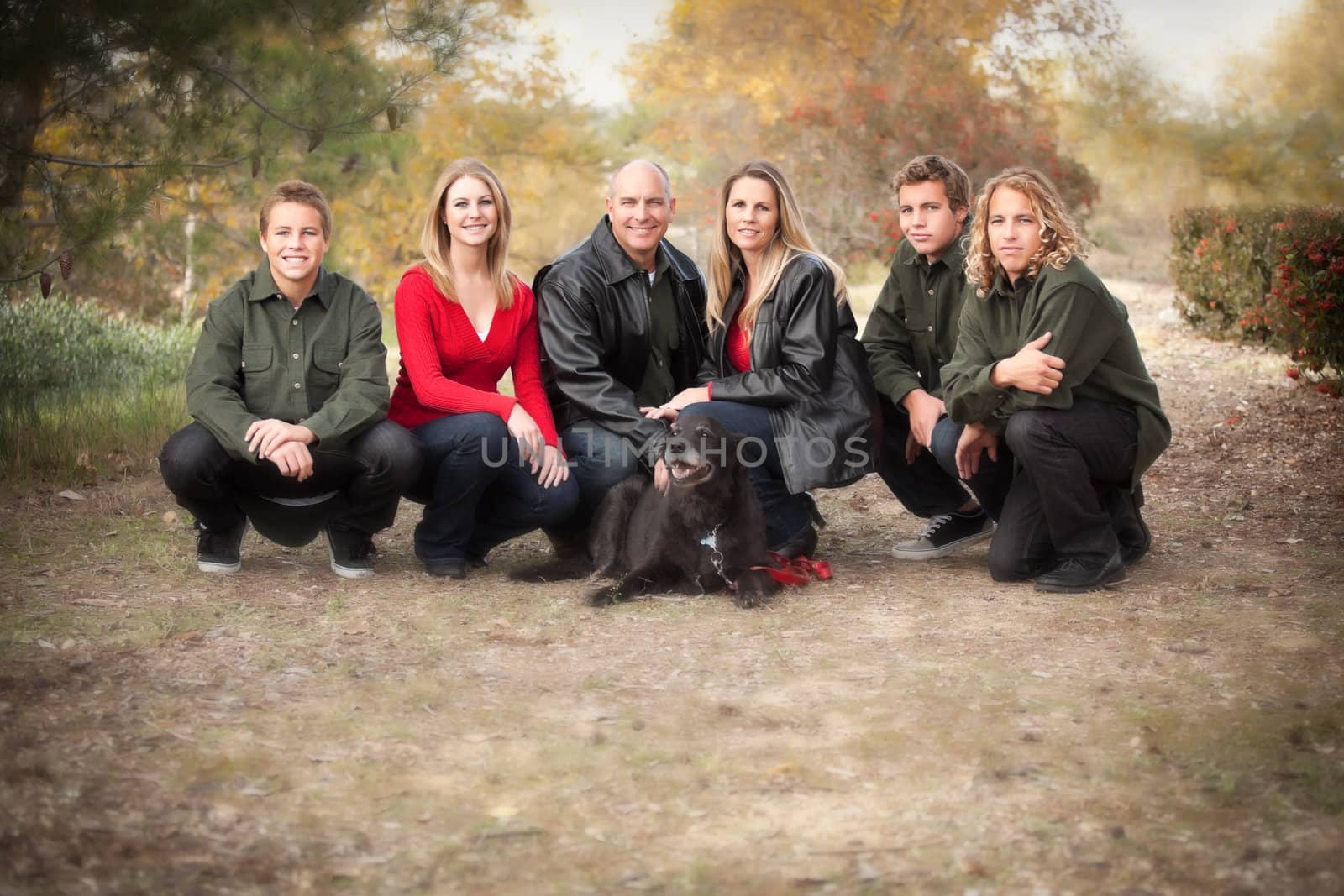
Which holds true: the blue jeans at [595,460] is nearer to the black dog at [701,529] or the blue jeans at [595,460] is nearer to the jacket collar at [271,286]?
the black dog at [701,529]

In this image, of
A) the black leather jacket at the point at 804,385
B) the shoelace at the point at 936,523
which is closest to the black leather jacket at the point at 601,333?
the black leather jacket at the point at 804,385

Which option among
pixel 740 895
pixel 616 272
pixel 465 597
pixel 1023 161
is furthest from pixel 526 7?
pixel 740 895

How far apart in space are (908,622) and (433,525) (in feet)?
6.02

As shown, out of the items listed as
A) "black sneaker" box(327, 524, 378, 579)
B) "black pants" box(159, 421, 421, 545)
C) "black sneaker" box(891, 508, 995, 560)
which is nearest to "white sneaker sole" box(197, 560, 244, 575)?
"black pants" box(159, 421, 421, 545)

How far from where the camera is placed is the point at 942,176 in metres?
4.85

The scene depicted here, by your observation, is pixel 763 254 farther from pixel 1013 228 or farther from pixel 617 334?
pixel 1013 228

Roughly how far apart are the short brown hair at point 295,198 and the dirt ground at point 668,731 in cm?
135

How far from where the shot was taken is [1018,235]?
4352mm

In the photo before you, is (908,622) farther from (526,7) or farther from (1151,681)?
(526,7)

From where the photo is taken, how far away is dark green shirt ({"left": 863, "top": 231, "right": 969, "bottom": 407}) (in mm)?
4949

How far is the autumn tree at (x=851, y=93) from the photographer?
Answer: 15461 mm

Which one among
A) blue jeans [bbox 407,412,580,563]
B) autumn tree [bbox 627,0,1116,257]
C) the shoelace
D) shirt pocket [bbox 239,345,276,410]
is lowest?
the shoelace

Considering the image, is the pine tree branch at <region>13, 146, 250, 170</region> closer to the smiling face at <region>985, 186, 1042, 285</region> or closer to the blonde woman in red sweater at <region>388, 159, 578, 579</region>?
the blonde woman in red sweater at <region>388, 159, 578, 579</region>

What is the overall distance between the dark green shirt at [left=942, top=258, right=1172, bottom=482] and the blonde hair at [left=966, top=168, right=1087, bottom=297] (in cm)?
4
